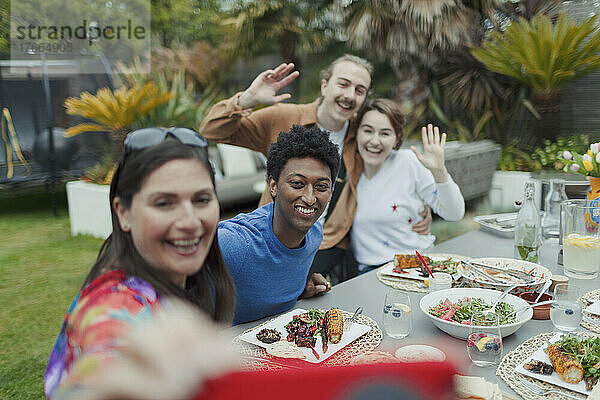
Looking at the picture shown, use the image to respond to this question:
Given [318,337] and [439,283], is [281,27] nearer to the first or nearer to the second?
[439,283]

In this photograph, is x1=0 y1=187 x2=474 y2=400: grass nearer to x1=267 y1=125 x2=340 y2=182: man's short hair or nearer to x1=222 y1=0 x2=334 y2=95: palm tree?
x1=267 y1=125 x2=340 y2=182: man's short hair

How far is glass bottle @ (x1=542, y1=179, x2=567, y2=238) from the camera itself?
9.09ft

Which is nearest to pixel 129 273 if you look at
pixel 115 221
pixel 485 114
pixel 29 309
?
pixel 115 221

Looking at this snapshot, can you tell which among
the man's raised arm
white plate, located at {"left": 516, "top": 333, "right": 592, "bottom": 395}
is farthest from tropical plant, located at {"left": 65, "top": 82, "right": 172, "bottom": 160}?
white plate, located at {"left": 516, "top": 333, "right": 592, "bottom": 395}

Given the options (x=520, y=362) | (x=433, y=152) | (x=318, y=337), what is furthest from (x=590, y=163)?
(x=318, y=337)

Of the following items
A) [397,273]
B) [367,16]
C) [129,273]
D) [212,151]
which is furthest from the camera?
[367,16]

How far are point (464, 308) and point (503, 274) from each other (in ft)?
1.59

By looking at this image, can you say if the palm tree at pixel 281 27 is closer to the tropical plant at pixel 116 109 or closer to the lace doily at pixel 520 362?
the tropical plant at pixel 116 109

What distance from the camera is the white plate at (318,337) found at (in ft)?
5.03

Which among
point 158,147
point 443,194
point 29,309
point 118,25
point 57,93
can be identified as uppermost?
point 118,25

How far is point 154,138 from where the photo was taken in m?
1.02

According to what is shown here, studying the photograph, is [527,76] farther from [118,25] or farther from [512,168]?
[118,25]

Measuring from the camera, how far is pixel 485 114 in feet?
29.1

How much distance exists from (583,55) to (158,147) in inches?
325
